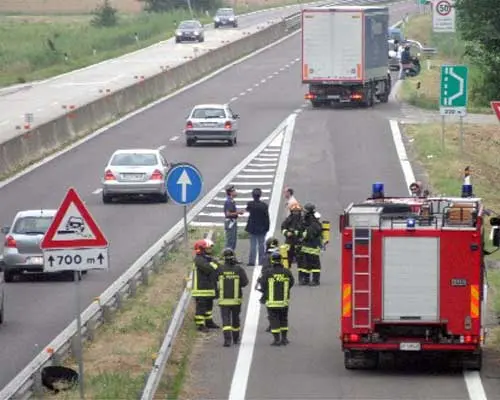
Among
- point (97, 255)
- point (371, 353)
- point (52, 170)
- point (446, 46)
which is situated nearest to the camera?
point (97, 255)

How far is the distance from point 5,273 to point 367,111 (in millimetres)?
33983

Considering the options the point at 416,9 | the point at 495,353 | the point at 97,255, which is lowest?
the point at 416,9

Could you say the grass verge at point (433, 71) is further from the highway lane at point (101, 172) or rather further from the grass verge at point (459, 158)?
the highway lane at point (101, 172)

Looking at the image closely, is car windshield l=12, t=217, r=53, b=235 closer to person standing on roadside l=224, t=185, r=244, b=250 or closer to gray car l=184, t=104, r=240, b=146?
person standing on roadside l=224, t=185, r=244, b=250

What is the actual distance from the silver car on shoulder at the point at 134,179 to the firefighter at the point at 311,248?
1283cm

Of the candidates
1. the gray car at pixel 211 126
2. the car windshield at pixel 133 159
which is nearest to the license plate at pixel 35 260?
the car windshield at pixel 133 159

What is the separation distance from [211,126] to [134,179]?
11.8m

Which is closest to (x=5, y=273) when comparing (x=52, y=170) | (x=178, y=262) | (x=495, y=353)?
(x=178, y=262)

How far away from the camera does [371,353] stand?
20.0 m

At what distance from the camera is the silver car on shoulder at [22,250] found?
1143 inches

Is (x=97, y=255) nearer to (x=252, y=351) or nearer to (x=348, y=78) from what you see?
(x=252, y=351)

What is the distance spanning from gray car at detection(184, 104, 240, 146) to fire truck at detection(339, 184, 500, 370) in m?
32.0

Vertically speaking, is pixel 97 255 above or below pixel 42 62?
above

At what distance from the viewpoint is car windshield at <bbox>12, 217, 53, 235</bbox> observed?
29.8 meters
